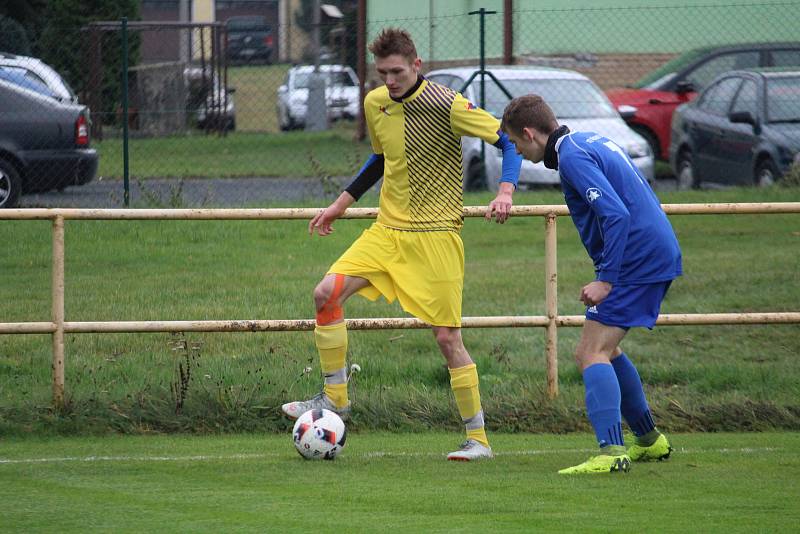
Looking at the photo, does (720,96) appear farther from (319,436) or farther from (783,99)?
(319,436)

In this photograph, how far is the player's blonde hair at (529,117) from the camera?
6160 mm

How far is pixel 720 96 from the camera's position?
16.0m

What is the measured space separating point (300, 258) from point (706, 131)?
251 inches

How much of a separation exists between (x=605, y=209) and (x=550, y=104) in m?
9.63

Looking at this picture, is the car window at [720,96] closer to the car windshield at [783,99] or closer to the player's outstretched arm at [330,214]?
the car windshield at [783,99]

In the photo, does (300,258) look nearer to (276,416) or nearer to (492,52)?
(276,416)

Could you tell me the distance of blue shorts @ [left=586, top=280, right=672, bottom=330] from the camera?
19.9 ft

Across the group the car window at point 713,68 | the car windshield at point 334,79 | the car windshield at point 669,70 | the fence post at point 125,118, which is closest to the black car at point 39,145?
the fence post at point 125,118

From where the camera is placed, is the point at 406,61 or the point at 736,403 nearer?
the point at 406,61

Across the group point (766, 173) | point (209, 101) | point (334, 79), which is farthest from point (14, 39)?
point (766, 173)

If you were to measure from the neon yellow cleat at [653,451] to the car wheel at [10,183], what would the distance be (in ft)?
26.8

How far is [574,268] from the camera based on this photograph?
11797 millimetres

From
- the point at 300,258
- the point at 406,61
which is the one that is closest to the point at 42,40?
the point at 300,258

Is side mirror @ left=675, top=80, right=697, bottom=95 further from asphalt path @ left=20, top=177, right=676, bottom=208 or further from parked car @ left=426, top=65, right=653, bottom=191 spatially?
parked car @ left=426, top=65, right=653, bottom=191
